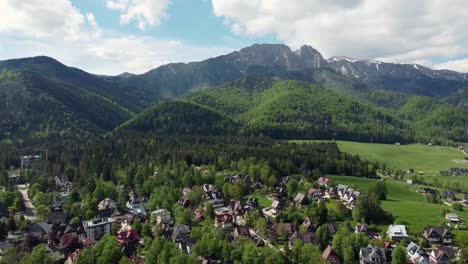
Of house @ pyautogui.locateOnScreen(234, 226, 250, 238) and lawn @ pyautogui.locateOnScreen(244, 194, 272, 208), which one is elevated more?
house @ pyautogui.locateOnScreen(234, 226, 250, 238)

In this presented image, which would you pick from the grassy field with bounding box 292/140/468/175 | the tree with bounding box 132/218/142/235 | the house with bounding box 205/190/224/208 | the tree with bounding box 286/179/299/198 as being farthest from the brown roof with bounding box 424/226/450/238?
the grassy field with bounding box 292/140/468/175

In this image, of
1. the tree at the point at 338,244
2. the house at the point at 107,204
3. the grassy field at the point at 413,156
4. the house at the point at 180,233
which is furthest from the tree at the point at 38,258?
the grassy field at the point at 413,156

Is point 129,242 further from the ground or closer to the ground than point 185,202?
closer to the ground

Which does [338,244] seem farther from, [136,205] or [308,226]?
[136,205]

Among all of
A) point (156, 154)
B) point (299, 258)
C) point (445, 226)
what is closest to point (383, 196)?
point (445, 226)

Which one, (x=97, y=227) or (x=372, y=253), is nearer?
(x=372, y=253)

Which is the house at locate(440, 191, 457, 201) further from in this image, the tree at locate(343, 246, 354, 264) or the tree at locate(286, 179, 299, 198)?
the tree at locate(343, 246, 354, 264)

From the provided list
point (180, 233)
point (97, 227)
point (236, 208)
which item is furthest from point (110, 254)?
point (236, 208)

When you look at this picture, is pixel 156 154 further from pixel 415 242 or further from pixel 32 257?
pixel 415 242
